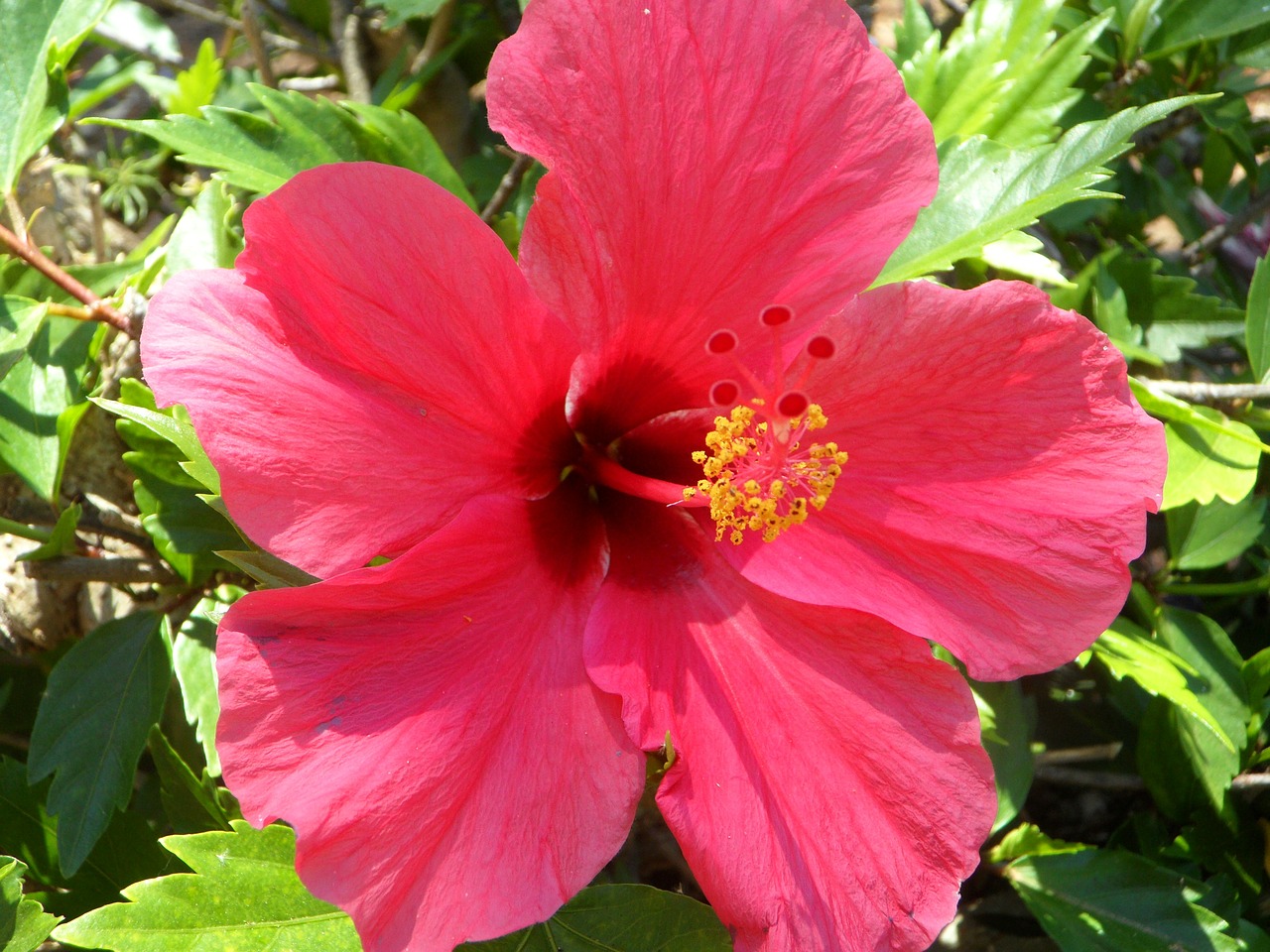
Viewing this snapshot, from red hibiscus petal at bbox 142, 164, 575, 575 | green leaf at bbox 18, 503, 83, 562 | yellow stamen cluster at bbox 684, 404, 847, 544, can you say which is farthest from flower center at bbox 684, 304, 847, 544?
green leaf at bbox 18, 503, 83, 562

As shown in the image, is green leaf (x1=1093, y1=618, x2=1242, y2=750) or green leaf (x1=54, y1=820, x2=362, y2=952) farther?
green leaf (x1=1093, y1=618, x2=1242, y2=750)

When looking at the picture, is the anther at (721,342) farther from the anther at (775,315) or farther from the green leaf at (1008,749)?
the green leaf at (1008,749)

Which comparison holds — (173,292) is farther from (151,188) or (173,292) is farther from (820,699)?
(151,188)

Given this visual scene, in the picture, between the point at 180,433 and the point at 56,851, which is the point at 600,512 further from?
the point at 56,851

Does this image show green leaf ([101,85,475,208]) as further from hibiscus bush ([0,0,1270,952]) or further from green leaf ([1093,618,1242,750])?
green leaf ([1093,618,1242,750])

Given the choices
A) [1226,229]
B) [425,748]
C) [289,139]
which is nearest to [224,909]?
[425,748]

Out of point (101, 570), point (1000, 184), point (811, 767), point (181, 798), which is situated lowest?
point (181, 798)

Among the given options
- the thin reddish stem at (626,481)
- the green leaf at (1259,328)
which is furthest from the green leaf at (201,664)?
the green leaf at (1259,328)

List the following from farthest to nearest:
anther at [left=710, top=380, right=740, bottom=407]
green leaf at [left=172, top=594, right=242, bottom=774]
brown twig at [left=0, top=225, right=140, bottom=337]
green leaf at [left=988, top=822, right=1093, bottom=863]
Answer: green leaf at [left=988, top=822, right=1093, bottom=863], brown twig at [left=0, top=225, right=140, bottom=337], green leaf at [left=172, top=594, right=242, bottom=774], anther at [left=710, top=380, right=740, bottom=407]
